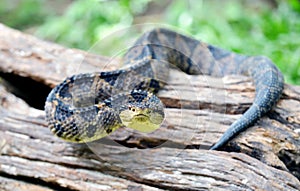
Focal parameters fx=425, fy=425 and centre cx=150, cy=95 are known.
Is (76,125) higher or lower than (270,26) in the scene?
lower

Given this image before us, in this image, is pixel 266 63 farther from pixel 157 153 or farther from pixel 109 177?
pixel 109 177

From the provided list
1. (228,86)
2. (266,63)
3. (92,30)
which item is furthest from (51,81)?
(92,30)

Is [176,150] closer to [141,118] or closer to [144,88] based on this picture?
[141,118]

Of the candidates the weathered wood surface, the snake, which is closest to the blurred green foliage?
the snake

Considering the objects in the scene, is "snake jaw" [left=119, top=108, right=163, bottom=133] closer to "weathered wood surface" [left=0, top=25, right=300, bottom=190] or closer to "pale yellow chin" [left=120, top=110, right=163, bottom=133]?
"pale yellow chin" [left=120, top=110, right=163, bottom=133]

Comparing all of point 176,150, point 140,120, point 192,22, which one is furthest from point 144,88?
point 192,22

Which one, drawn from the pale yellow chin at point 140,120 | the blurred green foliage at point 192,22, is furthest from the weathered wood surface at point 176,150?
the blurred green foliage at point 192,22

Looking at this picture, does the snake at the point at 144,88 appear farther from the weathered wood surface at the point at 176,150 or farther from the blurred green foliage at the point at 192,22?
the blurred green foliage at the point at 192,22
